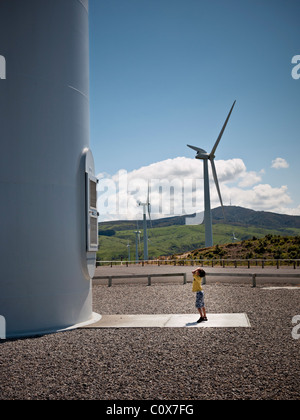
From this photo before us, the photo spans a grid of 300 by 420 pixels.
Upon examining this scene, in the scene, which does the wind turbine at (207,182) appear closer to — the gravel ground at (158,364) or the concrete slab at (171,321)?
the concrete slab at (171,321)

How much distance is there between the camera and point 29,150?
1053cm

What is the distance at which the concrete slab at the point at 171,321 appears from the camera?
10648mm

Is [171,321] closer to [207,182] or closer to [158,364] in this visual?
[158,364]

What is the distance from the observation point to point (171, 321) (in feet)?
37.3

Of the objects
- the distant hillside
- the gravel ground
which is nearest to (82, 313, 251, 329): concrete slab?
the gravel ground

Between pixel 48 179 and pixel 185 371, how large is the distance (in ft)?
19.5

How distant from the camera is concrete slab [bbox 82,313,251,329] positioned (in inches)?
419

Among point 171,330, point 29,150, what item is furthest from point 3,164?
point 171,330

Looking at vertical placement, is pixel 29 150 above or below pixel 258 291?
above

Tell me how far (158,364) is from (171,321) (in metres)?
4.28

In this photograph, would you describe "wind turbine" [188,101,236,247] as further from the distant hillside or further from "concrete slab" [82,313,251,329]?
"concrete slab" [82,313,251,329]

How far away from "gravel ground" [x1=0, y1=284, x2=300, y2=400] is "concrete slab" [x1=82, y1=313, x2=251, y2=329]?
0.40 meters

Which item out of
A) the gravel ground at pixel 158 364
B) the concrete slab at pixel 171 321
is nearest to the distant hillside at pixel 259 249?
the concrete slab at pixel 171 321

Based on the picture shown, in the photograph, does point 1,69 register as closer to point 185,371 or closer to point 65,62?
point 65,62
